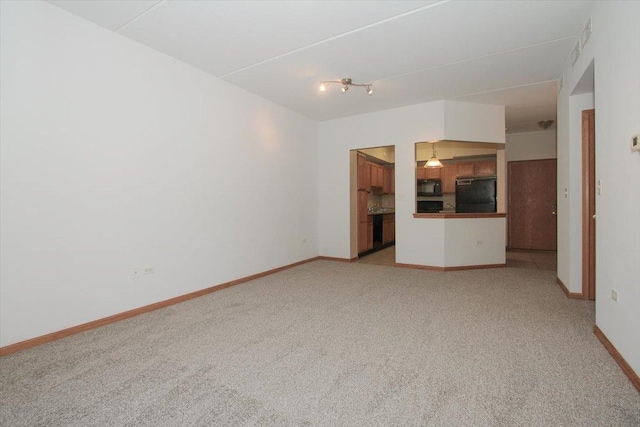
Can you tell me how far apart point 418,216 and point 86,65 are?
15.7ft

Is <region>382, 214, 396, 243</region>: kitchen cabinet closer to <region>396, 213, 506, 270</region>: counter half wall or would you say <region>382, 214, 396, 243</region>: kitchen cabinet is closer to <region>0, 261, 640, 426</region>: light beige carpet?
<region>396, 213, 506, 270</region>: counter half wall

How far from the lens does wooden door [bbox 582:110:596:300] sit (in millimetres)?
3314

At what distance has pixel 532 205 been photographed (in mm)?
7172

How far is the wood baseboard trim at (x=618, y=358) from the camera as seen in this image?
1.77 metres

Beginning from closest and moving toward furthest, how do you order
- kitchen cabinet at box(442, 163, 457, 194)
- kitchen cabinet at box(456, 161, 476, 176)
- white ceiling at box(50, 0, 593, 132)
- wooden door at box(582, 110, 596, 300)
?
white ceiling at box(50, 0, 593, 132) → wooden door at box(582, 110, 596, 300) → kitchen cabinet at box(456, 161, 476, 176) → kitchen cabinet at box(442, 163, 457, 194)

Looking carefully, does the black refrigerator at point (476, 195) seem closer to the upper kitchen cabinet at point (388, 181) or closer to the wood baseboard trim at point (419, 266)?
the upper kitchen cabinet at point (388, 181)

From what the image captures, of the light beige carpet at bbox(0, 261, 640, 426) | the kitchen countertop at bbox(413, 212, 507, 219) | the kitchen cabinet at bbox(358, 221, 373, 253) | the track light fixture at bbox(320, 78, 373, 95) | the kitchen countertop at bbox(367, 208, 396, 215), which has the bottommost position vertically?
the light beige carpet at bbox(0, 261, 640, 426)

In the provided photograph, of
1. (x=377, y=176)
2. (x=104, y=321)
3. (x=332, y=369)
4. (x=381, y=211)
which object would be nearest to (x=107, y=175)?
(x=104, y=321)

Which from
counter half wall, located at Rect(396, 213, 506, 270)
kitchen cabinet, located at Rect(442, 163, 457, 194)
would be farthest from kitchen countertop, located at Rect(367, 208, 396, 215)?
counter half wall, located at Rect(396, 213, 506, 270)

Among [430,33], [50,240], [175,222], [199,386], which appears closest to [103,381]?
[199,386]

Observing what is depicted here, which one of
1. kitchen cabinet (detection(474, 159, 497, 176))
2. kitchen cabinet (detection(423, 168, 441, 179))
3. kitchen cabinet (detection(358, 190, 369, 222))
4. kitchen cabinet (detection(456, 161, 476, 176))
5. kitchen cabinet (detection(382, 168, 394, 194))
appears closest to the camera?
kitchen cabinet (detection(358, 190, 369, 222))

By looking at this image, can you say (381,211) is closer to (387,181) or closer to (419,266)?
(387,181)

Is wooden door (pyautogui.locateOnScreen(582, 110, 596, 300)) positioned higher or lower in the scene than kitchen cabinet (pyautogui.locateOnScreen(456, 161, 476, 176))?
lower

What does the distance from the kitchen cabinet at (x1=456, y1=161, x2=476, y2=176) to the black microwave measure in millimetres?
523
